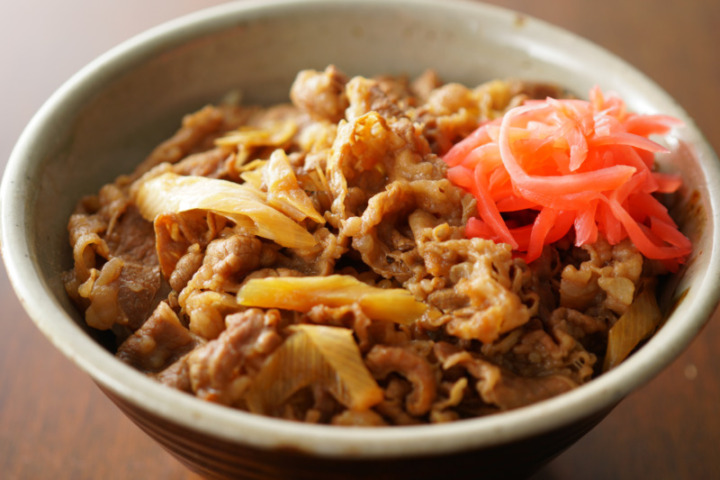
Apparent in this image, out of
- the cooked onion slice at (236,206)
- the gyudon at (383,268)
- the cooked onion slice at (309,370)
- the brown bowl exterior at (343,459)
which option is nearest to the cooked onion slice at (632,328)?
the gyudon at (383,268)

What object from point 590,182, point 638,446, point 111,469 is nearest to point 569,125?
point 590,182

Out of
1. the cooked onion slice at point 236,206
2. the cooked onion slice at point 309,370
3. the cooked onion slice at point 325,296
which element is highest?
the cooked onion slice at point 236,206

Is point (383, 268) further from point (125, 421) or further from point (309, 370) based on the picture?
point (125, 421)

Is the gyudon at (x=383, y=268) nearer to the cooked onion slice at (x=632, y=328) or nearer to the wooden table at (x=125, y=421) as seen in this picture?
the cooked onion slice at (x=632, y=328)

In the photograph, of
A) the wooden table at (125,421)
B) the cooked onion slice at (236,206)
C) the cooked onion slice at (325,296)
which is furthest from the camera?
A: the wooden table at (125,421)

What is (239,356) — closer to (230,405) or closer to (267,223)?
(230,405)

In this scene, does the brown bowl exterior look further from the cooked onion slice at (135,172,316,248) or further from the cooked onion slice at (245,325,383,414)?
the cooked onion slice at (135,172,316,248)

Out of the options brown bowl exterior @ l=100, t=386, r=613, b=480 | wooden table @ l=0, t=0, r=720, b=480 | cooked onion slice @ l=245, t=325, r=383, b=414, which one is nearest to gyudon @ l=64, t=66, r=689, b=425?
cooked onion slice @ l=245, t=325, r=383, b=414

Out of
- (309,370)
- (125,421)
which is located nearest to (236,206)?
(309,370)
